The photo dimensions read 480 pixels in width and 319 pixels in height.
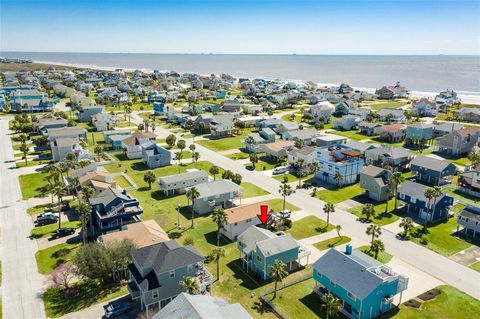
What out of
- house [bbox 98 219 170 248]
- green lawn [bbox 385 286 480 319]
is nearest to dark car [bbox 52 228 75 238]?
house [bbox 98 219 170 248]

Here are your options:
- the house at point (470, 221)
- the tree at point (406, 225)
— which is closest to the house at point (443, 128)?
the house at point (470, 221)

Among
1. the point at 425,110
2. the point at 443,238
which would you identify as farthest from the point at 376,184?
the point at 425,110

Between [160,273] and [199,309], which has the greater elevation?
[199,309]

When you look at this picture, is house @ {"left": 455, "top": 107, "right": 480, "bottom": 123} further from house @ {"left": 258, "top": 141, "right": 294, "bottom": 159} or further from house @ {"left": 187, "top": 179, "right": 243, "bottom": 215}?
house @ {"left": 187, "top": 179, "right": 243, "bottom": 215}

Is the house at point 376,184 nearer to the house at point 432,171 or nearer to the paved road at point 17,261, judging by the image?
the house at point 432,171

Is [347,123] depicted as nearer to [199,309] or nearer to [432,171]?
[432,171]

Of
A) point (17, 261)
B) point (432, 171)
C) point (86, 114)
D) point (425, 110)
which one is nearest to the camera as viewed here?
point (17, 261)

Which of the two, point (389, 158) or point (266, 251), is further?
point (389, 158)
